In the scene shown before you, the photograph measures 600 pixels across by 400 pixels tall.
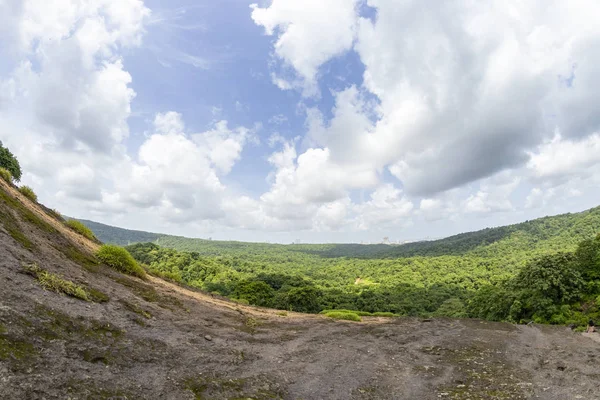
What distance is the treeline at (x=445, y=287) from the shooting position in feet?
128

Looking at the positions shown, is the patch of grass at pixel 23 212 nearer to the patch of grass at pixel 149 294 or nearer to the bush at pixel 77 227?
the patch of grass at pixel 149 294

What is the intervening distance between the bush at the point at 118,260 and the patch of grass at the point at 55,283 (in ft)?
23.8

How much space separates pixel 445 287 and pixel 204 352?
119 metres

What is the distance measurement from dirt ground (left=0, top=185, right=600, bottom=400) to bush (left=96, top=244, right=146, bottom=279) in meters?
1.23

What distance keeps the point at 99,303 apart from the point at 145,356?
365cm

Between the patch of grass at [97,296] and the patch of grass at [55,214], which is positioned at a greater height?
the patch of grass at [55,214]

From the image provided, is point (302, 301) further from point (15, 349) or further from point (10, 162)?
point (15, 349)

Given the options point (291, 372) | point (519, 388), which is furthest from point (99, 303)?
point (519, 388)

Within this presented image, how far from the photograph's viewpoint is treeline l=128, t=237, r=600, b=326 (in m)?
39.1

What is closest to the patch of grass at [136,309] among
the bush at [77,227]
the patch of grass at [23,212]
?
the patch of grass at [23,212]

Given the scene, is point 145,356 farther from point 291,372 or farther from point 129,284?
point 129,284

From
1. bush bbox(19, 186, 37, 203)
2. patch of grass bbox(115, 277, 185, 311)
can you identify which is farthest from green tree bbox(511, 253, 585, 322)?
bush bbox(19, 186, 37, 203)

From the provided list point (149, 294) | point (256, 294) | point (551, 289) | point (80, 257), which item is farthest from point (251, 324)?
point (256, 294)

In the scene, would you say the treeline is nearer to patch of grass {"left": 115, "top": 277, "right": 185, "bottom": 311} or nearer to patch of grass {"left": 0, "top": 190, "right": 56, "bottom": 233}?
patch of grass {"left": 115, "top": 277, "right": 185, "bottom": 311}
